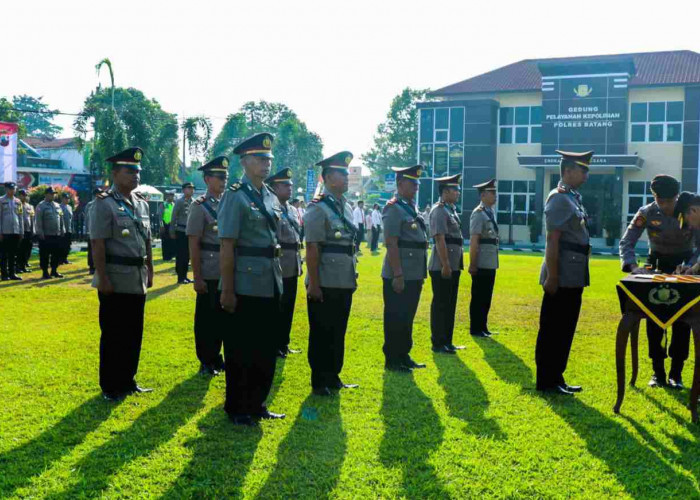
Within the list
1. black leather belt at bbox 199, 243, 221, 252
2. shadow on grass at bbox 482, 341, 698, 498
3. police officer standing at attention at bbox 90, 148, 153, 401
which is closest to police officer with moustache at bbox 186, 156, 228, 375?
black leather belt at bbox 199, 243, 221, 252

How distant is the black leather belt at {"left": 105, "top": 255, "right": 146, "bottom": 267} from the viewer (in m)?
5.49

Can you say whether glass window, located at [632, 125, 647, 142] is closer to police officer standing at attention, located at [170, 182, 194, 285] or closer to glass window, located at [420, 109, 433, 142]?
glass window, located at [420, 109, 433, 142]

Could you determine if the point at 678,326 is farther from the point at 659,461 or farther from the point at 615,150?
the point at 615,150

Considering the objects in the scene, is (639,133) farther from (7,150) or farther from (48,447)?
(48,447)

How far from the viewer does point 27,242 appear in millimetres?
15812

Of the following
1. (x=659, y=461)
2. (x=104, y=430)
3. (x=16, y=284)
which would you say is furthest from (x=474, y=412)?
(x=16, y=284)

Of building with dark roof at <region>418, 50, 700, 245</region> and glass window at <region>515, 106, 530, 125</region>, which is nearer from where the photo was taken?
building with dark roof at <region>418, 50, 700, 245</region>

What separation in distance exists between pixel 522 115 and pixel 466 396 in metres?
34.8

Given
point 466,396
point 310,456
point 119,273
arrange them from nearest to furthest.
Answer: point 310,456, point 119,273, point 466,396

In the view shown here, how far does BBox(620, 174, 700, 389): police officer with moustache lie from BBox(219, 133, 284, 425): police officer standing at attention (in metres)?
3.36

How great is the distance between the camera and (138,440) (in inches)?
178

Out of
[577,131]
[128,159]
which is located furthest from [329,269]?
[577,131]

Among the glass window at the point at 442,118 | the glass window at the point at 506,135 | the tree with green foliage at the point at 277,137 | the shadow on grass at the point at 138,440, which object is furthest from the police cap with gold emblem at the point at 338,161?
the glass window at the point at 442,118

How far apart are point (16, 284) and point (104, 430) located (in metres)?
9.88
